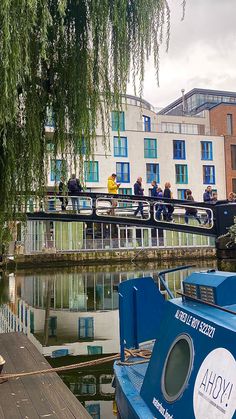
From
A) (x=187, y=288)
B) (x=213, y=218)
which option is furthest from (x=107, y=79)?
(x=213, y=218)

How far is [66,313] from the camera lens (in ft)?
42.5

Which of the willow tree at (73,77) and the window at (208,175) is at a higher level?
the window at (208,175)

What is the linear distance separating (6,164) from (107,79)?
131 centimetres

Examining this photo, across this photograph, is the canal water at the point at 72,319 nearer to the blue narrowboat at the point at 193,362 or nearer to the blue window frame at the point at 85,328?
the blue window frame at the point at 85,328

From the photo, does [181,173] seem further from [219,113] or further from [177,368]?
[177,368]

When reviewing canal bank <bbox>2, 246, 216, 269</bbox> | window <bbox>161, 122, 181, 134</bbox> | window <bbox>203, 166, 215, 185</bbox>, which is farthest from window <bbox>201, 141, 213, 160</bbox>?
canal bank <bbox>2, 246, 216, 269</bbox>

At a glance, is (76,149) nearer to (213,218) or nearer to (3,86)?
(3,86)

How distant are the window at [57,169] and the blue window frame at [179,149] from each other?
34.9 metres

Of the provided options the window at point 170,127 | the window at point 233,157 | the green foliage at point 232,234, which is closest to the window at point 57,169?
the green foliage at point 232,234

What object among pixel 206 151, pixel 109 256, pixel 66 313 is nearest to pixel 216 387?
pixel 66 313

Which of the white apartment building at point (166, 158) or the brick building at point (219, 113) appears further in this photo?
the brick building at point (219, 113)

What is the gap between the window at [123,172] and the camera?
3656 centimetres

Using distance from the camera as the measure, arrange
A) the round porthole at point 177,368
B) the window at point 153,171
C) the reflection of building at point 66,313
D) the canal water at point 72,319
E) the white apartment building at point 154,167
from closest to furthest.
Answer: the round porthole at point 177,368
the canal water at point 72,319
the reflection of building at point 66,313
the white apartment building at point 154,167
the window at point 153,171

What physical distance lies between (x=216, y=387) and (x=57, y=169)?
9.23 ft
